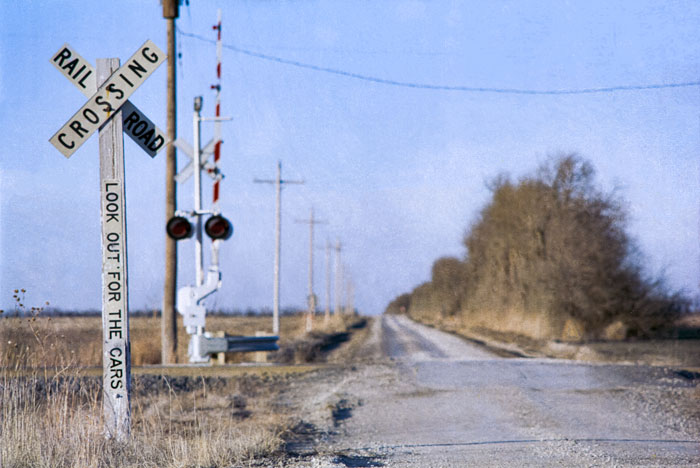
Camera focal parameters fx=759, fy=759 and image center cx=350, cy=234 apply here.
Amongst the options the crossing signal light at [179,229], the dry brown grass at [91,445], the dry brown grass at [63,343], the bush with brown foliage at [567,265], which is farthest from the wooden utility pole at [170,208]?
the bush with brown foliage at [567,265]

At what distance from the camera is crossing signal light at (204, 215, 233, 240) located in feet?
34.4

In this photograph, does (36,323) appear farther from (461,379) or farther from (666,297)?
(666,297)

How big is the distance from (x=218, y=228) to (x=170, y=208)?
10.1 meters

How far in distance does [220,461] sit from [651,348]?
68.0 ft

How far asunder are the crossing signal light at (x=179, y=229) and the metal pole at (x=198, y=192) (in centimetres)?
124

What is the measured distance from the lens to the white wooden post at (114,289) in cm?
Result: 672

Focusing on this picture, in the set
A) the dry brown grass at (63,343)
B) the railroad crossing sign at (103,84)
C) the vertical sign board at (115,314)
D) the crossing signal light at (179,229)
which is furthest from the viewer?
the crossing signal light at (179,229)

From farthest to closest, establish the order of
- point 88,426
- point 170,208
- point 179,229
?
point 170,208, point 179,229, point 88,426

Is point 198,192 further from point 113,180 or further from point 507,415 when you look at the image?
point 507,415

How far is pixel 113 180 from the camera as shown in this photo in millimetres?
6832

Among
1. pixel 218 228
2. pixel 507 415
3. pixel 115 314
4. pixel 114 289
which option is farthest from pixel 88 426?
pixel 507 415

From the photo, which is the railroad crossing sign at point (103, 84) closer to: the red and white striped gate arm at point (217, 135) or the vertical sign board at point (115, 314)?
the vertical sign board at point (115, 314)

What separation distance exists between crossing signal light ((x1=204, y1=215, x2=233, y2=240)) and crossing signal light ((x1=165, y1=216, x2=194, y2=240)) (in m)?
0.42

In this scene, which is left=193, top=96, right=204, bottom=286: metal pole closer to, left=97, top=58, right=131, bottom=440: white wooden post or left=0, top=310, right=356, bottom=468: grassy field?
left=0, top=310, right=356, bottom=468: grassy field
